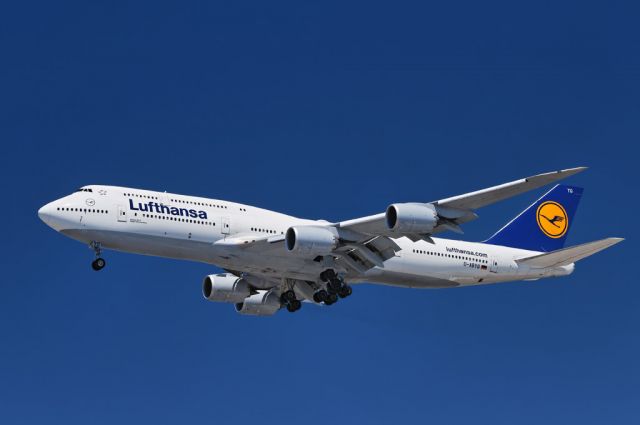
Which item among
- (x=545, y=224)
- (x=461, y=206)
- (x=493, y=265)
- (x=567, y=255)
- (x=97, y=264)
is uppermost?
(x=545, y=224)

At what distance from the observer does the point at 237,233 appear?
158 feet

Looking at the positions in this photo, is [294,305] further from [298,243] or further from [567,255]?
[567,255]

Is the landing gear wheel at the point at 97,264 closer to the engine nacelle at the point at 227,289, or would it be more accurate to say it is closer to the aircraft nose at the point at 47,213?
the aircraft nose at the point at 47,213

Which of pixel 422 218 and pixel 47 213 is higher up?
pixel 422 218

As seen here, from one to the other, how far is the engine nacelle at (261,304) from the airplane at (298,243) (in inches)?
4.1

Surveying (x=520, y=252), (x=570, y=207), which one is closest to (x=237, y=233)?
(x=520, y=252)

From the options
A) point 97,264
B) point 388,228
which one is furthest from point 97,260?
point 388,228

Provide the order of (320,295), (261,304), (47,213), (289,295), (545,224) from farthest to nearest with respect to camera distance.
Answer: (545,224), (261,304), (289,295), (320,295), (47,213)

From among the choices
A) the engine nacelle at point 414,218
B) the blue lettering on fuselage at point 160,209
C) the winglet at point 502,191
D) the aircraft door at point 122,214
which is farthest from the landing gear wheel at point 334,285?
the aircraft door at point 122,214

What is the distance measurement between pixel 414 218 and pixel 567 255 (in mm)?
10941

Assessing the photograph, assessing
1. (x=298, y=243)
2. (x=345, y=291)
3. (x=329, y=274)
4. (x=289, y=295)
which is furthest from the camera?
(x=289, y=295)

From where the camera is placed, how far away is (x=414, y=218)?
1738 inches

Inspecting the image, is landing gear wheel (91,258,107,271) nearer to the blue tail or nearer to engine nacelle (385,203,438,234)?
engine nacelle (385,203,438,234)

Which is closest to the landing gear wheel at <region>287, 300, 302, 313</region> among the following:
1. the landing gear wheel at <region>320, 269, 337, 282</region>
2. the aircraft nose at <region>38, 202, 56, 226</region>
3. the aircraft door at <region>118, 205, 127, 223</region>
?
the landing gear wheel at <region>320, 269, 337, 282</region>
